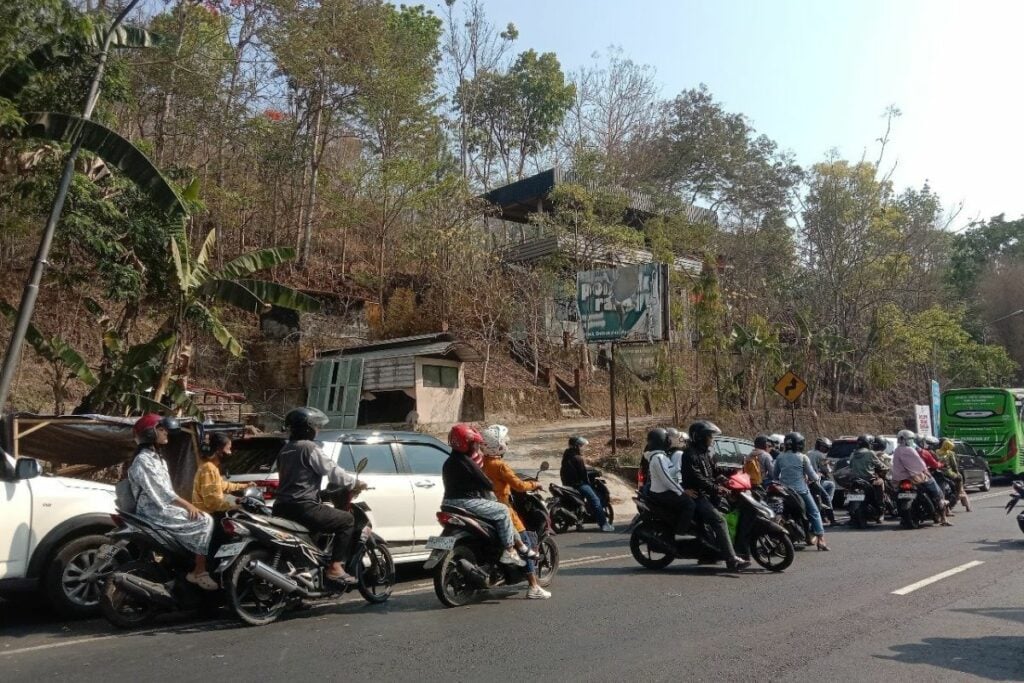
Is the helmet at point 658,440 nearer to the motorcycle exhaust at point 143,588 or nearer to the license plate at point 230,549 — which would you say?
the license plate at point 230,549

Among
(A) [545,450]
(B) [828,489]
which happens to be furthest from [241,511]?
(A) [545,450]

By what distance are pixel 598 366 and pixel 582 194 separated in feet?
24.3

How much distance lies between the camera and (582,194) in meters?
30.7

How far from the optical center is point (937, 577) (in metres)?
9.39

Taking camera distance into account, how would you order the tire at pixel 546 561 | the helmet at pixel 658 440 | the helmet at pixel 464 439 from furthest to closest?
the helmet at pixel 658 440
the tire at pixel 546 561
the helmet at pixel 464 439

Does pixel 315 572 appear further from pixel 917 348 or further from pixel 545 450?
pixel 917 348

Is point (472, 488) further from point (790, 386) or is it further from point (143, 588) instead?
point (790, 386)

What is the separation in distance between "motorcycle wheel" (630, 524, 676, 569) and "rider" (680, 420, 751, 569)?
453 mm

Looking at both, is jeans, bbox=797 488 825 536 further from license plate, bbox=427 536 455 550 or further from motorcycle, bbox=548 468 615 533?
license plate, bbox=427 536 455 550

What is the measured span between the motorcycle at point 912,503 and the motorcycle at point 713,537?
5.43 m

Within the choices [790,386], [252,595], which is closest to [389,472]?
[252,595]

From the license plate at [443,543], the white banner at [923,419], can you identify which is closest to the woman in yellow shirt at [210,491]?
the license plate at [443,543]

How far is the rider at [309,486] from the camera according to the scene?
7363 mm

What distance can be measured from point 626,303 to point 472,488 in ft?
52.9
